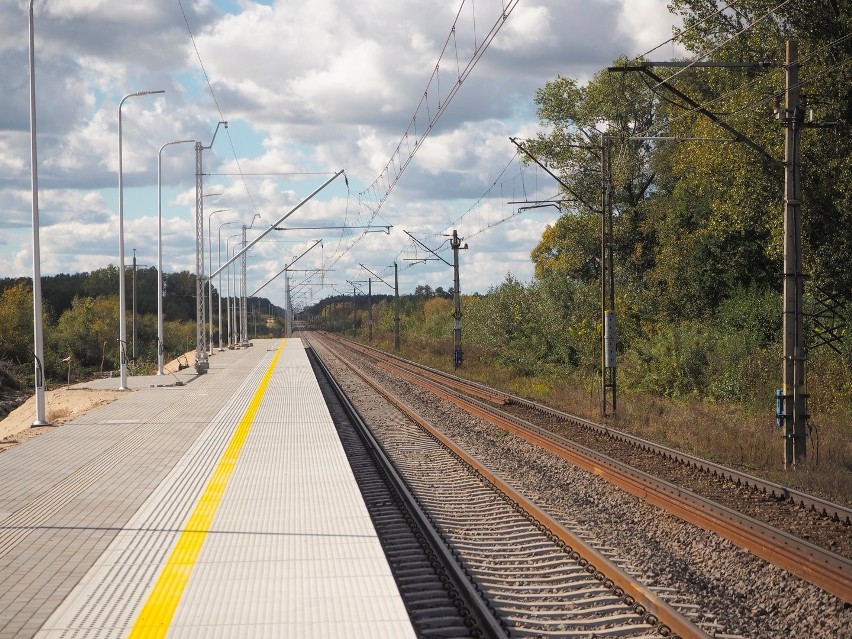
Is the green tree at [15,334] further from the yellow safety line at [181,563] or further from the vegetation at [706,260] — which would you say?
the yellow safety line at [181,563]

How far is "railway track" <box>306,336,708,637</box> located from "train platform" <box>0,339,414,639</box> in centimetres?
112

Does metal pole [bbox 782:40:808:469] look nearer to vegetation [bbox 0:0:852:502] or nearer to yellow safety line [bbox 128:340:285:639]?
vegetation [bbox 0:0:852:502]

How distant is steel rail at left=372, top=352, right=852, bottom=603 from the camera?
8.79 meters

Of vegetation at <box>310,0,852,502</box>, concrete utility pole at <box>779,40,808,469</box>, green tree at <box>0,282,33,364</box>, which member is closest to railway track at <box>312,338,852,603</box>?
vegetation at <box>310,0,852,502</box>

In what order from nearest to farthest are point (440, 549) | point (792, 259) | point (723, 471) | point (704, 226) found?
point (440, 549) → point (723, 471) → point (792, 259) → point (704, 226)

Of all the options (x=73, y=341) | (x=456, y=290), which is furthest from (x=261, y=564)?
(x=73, y=341)

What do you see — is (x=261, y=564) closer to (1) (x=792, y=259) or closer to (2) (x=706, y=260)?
(1) (x=792, y=259)

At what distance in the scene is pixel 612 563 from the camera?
9102 millimetres

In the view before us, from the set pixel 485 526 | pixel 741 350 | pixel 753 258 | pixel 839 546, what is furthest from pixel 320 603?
pixel 753 258

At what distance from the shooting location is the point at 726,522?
10.9 m

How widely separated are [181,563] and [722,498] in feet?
24.4

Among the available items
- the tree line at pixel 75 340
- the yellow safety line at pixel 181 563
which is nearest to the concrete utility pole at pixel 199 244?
the tree line at pixel 75 340

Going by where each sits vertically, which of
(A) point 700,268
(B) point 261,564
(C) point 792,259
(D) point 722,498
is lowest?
(D) point 722,498

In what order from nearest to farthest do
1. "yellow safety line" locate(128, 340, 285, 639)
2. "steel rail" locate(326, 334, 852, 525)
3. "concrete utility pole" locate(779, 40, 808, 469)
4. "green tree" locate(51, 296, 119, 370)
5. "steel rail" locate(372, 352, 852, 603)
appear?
"yellow safety line" locate(128, 340, 285, 639), "steel rail" locate(372, 352, 852, 603), "steel rail" locate(326, 334, 852, 525), "concrete utility pole" locate(779, 40, 808, 469), "green tree" locate(51, 296, 119, 370)
